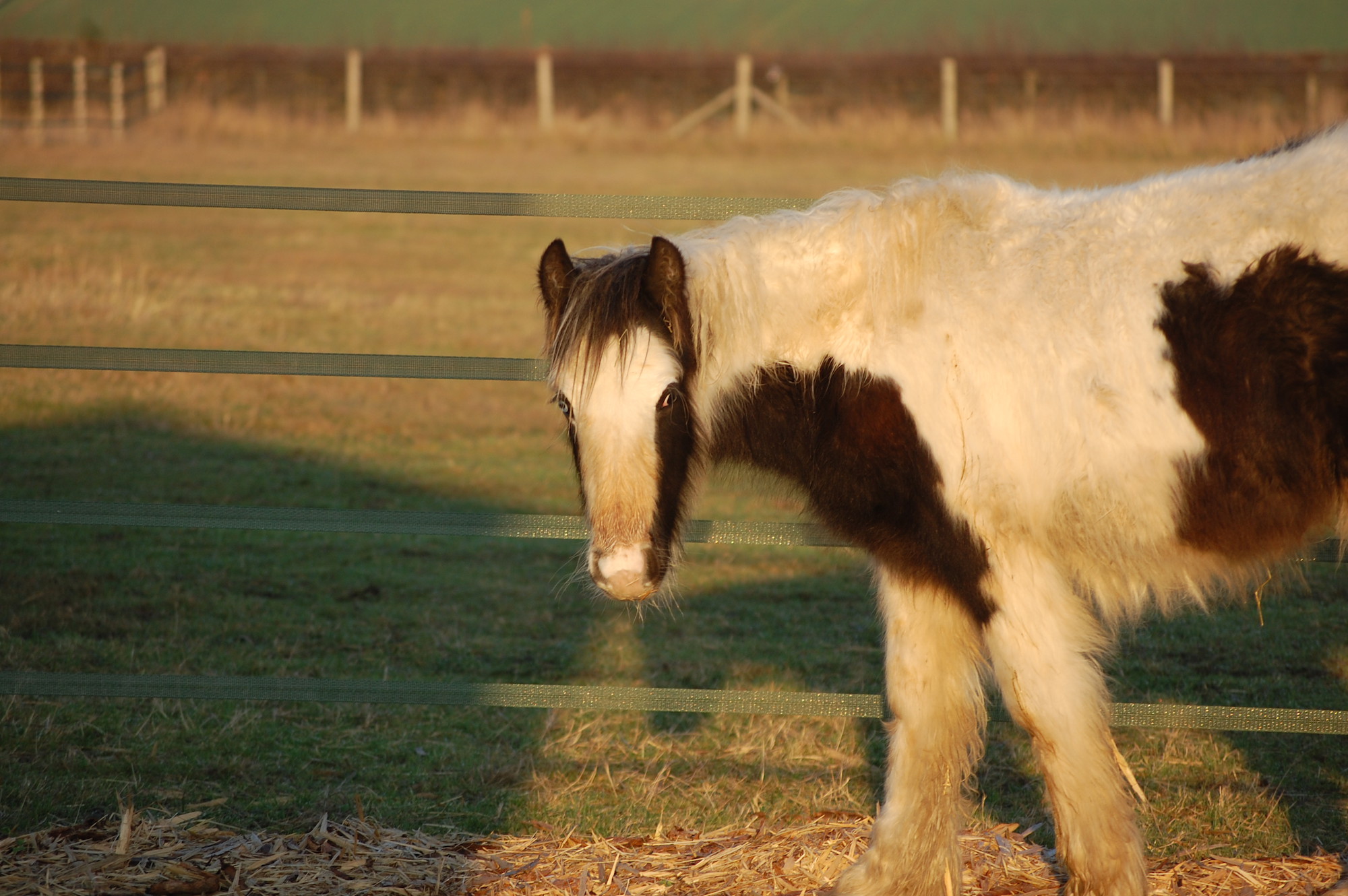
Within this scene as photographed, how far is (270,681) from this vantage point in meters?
3.86

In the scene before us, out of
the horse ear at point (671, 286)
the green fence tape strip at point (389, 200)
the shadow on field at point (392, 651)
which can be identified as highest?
the green fence tape strip at point (389, 200)

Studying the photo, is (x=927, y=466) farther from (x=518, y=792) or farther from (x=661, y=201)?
(x=518, y=792)

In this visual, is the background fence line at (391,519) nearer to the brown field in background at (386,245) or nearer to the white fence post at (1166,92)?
the brown field in background at (386,245)

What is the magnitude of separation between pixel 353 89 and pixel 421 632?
22.2 meters

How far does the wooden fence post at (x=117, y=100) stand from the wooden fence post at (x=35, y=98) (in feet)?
4.36

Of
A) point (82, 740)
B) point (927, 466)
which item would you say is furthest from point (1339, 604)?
point (82, 740)

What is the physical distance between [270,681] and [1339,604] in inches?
201

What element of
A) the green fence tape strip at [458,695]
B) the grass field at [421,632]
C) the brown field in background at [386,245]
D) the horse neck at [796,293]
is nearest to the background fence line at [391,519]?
the green fence tape strip at [458,695]

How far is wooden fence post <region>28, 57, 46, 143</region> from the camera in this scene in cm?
2275

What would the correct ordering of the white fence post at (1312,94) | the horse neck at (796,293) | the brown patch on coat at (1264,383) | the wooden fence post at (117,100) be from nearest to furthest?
the brown patch on coat at (1264,383) < the horse neck at (796,293) < the white fence post at (1312,94) < the wooden fence post at (117,100)

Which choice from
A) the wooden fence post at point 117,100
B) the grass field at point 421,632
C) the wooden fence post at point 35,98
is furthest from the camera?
the wooden fence post at point 117,100

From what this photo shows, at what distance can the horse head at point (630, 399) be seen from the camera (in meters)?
2.86

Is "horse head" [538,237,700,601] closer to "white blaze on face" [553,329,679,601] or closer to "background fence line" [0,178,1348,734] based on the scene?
"white blaze on face" [553,329,679,601]

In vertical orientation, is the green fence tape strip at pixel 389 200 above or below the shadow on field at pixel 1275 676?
above
